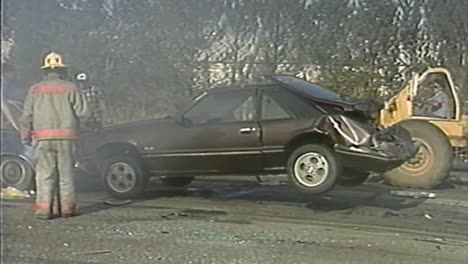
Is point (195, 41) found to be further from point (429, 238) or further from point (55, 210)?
point (429, 238)

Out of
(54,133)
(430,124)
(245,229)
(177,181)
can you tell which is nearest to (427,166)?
(430,124)

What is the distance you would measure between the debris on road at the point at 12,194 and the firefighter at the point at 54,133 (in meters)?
1.47

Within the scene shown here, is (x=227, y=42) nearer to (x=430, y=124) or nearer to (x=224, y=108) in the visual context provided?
(x=224, y=108)

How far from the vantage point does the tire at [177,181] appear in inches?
424

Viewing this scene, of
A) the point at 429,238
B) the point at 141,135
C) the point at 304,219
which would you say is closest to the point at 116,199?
the point at 141,135

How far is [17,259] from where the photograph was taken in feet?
22.7

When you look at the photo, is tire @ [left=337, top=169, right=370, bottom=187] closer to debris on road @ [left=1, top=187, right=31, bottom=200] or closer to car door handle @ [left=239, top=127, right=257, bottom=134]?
car door handle @ [left=239, top=127, right=257, bottom=134]

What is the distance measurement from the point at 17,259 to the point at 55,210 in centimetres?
198

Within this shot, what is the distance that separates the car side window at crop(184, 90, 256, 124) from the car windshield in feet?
1.54

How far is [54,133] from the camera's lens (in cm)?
873

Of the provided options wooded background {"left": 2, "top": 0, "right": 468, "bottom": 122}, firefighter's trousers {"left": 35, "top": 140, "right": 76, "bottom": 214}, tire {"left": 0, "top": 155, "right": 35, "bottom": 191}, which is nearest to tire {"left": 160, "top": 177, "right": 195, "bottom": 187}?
wooded background {"left": 2, "top": 0, "right": 468, "bottom": 122}

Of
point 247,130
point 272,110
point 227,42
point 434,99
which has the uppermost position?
point 227,42

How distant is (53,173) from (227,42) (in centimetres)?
432

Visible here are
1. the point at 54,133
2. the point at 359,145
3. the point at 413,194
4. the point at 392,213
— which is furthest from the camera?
the point at 413,194
